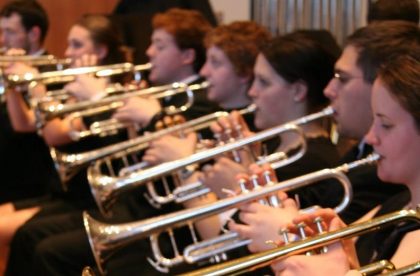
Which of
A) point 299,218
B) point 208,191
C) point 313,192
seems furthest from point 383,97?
point 208,191

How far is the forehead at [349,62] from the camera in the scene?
1.87 meters

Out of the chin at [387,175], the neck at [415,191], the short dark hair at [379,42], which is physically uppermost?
the short dark hair at [379,42]

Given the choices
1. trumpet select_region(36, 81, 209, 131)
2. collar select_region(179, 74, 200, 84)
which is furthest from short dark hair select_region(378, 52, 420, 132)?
collar select_region(179, 74, 200, 84)

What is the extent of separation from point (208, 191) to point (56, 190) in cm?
92

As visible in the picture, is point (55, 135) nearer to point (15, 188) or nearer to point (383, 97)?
point (15, 188)

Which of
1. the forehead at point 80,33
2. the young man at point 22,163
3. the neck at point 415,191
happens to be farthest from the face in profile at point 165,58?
the neck at point 415,191

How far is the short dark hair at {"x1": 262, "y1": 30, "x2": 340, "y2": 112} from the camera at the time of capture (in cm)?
214

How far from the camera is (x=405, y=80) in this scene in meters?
1.46

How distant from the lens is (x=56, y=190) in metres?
2.88

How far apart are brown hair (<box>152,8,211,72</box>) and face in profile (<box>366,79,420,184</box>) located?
59.9 inches

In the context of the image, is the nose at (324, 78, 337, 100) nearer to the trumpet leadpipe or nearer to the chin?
the trumpet leadpipe

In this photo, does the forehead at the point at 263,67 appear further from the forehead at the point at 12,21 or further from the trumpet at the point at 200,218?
the forehead at the point at 12,21

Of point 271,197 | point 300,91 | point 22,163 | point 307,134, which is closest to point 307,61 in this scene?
point 300,91

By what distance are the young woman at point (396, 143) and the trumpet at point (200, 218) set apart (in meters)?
0.13
